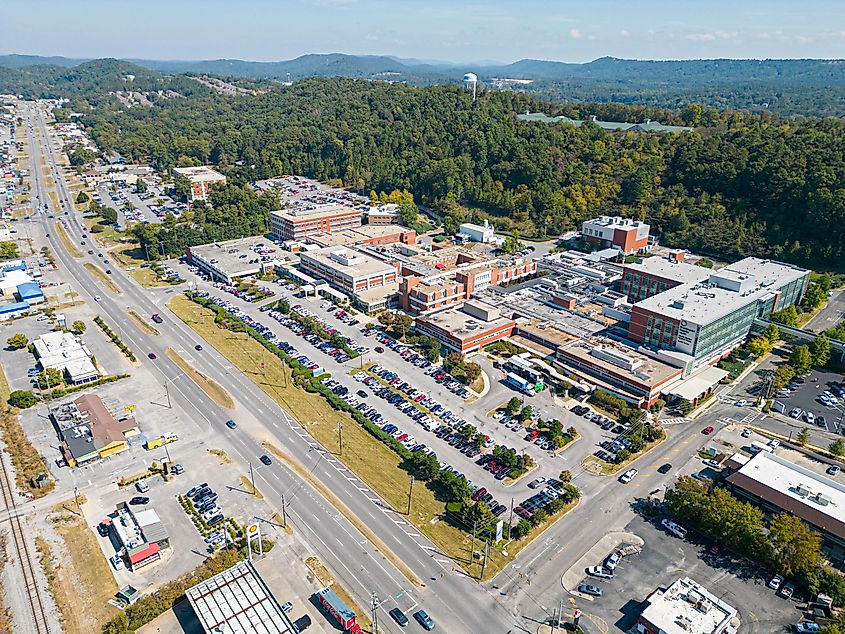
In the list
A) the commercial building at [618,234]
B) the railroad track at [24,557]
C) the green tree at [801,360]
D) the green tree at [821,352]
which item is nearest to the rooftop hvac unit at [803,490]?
the green tree at [801,360]

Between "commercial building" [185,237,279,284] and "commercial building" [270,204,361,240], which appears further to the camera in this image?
"commercial building" [270,204,361,240]

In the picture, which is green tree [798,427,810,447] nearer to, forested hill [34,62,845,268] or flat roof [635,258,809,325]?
flat roof [635,258,809,325]

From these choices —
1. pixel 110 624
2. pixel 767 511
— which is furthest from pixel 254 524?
pixel 767 511

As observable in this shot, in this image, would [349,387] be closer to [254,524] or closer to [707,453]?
[254,524]

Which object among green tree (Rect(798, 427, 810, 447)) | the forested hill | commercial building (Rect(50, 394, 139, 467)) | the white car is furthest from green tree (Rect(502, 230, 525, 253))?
commercial building (Rect(50, 394, 139, 467))

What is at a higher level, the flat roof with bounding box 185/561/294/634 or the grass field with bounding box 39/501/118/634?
the flat roof with bounding box 185/561/294/634

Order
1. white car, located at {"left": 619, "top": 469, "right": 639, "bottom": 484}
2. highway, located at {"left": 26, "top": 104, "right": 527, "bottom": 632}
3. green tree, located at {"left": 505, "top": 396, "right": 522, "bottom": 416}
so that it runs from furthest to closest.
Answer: green tree, located at {"left": 505, "top": 396, "right": 522, "bottom": 416} < white car, located at {"left": 619, "top": 469, "right": 639, "bottom": 484} < highway, located at {"left": 26, "top": 104, "right": 527, "bottom": 632}

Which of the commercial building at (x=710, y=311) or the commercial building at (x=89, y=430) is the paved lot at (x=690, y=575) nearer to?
the commercial building at (x=710, y=311)
